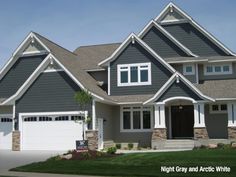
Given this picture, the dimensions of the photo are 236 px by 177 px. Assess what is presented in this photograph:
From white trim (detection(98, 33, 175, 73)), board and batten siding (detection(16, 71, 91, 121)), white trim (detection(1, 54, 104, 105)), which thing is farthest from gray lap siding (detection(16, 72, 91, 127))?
white trim (detection(98, 33, 175, 73))

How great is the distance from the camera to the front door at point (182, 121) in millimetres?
28656

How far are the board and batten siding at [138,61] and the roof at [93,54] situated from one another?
94.5 inches

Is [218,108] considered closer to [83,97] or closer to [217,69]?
[217,69]

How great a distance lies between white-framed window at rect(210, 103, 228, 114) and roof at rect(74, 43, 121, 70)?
924cm

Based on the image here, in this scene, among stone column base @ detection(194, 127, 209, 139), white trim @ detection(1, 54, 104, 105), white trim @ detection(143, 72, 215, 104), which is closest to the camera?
stone column base @ detection(194, 127, 209, 139)

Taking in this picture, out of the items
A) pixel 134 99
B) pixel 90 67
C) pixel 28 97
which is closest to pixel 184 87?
pixel 134 99

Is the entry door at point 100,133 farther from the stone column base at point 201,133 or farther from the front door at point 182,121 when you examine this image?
the stone column base at point 201,133

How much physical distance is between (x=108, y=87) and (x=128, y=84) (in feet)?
5.21

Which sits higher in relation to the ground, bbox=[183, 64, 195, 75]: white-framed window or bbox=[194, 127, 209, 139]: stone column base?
bbox=[183, 64, 195, 75]: white-framed window

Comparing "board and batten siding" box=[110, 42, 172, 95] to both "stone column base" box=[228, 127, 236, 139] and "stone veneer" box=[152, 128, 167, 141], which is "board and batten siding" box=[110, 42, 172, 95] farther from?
"stone column base" box=[228, 127, 236, 139]

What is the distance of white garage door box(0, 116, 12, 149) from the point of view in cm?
2886

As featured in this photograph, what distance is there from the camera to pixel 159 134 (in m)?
26.3

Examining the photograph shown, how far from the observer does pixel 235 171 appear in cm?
1384

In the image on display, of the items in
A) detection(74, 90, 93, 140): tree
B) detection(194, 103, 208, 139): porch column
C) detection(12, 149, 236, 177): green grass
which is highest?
detection(74, 90, 93, 140): tree
